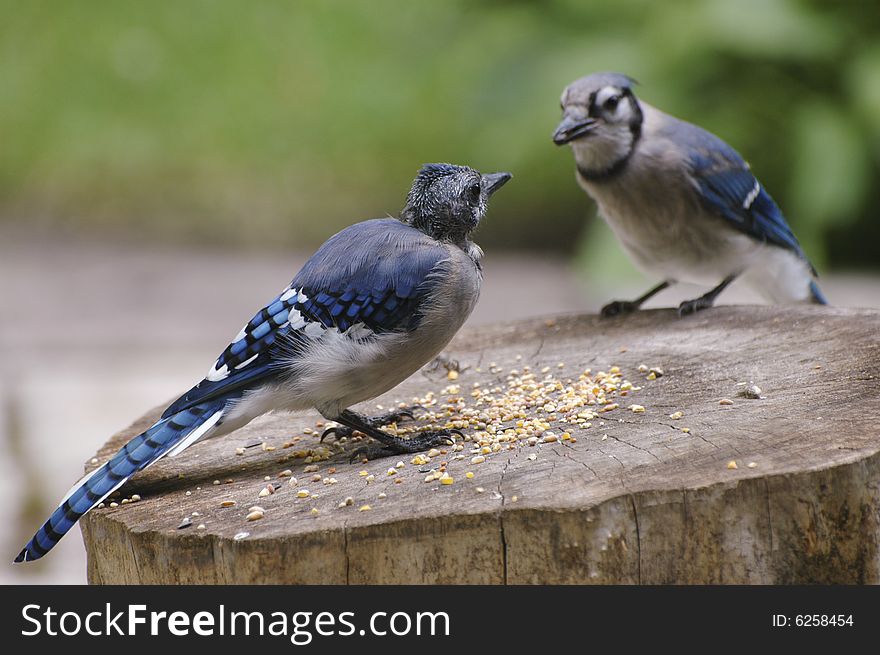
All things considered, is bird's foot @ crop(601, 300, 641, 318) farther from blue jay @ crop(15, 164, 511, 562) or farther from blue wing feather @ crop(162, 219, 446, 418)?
blue wing feather @ crop(162, 219, 446, 418)

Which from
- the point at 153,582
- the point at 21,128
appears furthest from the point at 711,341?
the point at 21,128

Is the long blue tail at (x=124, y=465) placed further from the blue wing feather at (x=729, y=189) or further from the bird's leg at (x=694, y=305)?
the blue wing feather at (x=729, y=189)

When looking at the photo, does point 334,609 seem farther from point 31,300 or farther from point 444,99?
point 444,99

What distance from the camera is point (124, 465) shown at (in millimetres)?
2576

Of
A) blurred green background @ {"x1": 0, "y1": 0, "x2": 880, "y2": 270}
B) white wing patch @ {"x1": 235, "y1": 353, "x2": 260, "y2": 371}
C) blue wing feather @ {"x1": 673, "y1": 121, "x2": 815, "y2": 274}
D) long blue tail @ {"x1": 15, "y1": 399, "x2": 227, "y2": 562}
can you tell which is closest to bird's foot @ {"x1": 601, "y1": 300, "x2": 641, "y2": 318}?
blue wing feather @ {"x1": 673, "y1": 121, "x2": 815, "y2": 274}

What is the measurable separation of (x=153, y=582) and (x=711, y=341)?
6.02 feet

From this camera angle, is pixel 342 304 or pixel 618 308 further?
pixel 618 308

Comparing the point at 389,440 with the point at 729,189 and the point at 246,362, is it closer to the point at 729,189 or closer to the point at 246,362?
the point at 246,362

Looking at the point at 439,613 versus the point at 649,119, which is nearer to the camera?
the point at 439,613

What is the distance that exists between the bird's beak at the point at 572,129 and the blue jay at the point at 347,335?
1087 millimetres

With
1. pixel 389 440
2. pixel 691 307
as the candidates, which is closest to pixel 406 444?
pixel 389 440

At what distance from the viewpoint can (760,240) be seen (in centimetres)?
421

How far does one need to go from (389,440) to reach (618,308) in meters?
1.46

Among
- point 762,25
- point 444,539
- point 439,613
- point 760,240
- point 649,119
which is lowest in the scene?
point 439,613
